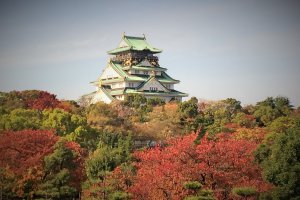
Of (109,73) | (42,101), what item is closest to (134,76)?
(109,73)

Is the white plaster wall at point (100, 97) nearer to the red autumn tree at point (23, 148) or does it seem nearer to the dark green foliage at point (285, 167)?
the red autumn tree at point (23, 148)

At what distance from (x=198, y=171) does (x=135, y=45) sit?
39867 millimetres

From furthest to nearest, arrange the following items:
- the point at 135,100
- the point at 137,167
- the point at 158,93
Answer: the point at 158,93 → the point at 135,100 → the point at 137,167

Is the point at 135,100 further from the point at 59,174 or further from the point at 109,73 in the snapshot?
the point at 59,174

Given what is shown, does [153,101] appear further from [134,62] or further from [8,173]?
[8,173]

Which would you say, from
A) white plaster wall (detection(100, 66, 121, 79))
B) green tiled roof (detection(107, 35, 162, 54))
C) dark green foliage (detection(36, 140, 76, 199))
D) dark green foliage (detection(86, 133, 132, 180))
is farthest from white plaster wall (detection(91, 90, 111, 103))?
dark green foliage (detection(36, 140, 76, 199))

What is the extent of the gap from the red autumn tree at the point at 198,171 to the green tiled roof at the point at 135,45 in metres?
35.8

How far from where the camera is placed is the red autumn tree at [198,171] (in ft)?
82.2

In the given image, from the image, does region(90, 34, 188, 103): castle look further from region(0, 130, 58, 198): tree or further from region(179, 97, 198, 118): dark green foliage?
region(0, 130, 58, 198): tree

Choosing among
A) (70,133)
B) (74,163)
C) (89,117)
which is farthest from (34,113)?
(74,163)

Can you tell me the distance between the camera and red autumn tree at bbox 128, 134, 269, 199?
82.2 feet

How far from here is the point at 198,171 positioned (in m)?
26.1

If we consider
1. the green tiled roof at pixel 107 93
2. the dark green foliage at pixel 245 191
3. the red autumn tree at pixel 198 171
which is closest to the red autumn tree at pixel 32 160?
the red autumn tree at pixel 198 171

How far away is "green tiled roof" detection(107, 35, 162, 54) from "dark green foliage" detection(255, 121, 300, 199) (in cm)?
4118
